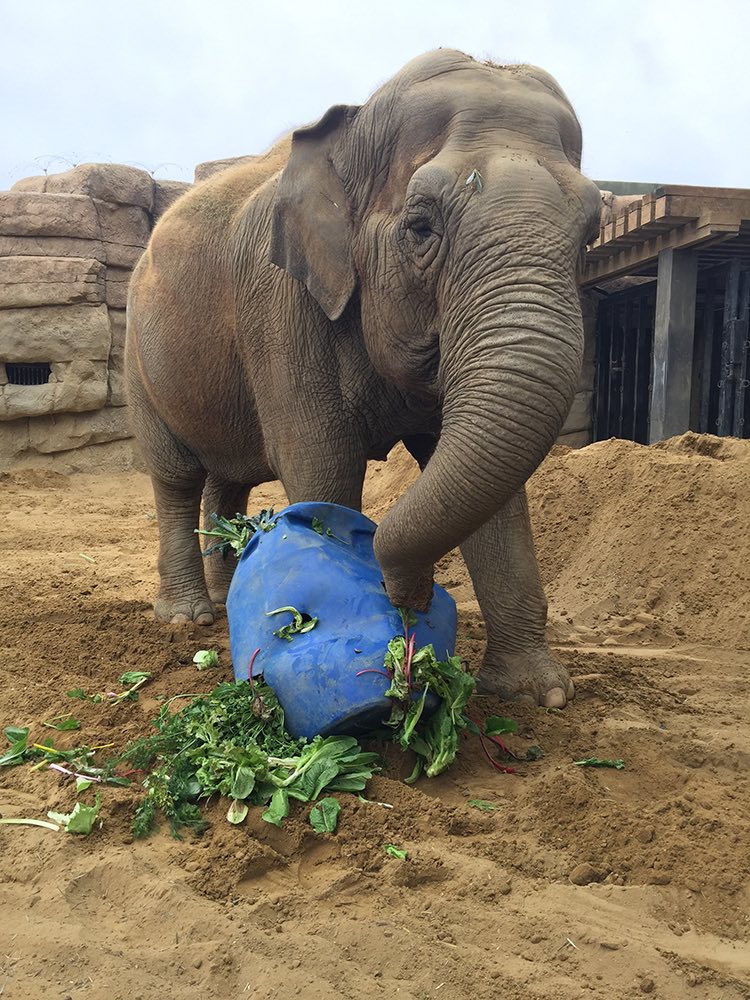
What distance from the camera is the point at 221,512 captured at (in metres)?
6.95

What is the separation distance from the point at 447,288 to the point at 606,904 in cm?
201

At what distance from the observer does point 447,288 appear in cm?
348

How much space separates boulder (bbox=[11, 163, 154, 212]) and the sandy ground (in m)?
9.89

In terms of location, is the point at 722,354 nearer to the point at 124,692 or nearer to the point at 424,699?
the point at 124,692

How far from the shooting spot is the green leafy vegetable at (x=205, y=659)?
4801 mm

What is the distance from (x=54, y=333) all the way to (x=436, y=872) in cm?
1164

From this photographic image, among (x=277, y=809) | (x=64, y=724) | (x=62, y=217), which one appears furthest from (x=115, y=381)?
(x=277, y=809)

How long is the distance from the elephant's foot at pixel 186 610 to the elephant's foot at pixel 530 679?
2132 mm

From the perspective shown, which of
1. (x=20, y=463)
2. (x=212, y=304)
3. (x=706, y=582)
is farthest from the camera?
(x=20, y=463)

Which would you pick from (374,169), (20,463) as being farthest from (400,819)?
(20,463)

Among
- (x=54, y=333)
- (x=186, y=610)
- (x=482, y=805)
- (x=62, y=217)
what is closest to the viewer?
(x=482, y=805)

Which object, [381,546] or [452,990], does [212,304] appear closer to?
[381,546]

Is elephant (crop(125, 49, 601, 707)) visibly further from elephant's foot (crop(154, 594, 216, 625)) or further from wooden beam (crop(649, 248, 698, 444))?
wooden beam (crop(649, 248, 698, 444))

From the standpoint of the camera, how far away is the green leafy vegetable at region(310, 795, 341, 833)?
116 inches
